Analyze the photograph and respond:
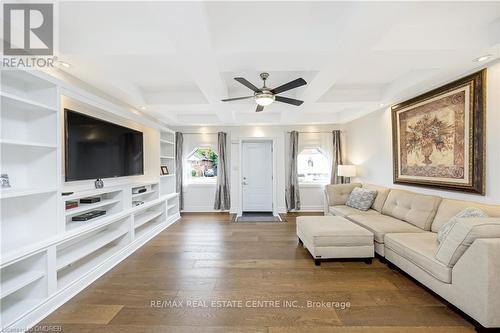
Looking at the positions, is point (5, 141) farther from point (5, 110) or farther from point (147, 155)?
point (147, 155)

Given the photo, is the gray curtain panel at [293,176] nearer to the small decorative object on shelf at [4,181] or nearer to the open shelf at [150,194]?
the open shelf at [150,194]

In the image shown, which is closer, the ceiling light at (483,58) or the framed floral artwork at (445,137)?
the ceiling light at (483,58)

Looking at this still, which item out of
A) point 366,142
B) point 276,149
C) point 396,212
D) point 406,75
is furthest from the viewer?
point 276,149

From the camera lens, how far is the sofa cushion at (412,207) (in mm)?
2967

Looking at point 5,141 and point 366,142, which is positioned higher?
point 366,142

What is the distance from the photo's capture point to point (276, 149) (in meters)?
6.00

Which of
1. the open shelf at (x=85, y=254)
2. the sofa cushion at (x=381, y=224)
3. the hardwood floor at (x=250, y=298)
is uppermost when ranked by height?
the sofa cushion at (x=381, y=224)

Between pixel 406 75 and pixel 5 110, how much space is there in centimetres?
466

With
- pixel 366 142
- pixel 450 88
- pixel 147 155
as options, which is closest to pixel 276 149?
pixel 366 142

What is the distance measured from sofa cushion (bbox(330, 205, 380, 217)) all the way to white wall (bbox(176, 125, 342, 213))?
166cm

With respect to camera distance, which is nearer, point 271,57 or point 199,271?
point 271,57

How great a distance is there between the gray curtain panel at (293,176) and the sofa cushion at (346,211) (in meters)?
1.55

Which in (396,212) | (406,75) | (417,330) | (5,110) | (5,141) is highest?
(406,75)

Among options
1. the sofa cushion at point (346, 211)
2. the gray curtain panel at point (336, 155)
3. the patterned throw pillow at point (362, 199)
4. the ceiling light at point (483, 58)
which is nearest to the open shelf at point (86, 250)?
the sofa cushion at point (346, 211)
